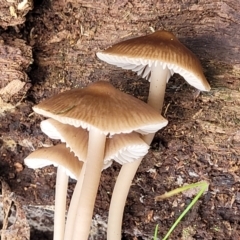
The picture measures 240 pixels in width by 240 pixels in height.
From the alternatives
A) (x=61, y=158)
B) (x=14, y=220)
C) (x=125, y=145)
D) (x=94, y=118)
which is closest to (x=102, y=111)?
(x=94, y=118)

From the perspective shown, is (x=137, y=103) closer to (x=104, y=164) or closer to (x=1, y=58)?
(x=104, y=164)

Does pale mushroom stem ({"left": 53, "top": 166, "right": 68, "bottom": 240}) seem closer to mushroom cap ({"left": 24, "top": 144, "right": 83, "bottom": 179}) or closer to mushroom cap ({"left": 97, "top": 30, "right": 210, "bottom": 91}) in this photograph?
mushroom cap ({"left": 24, "top": 144, "right": 83, "bottom": 179})

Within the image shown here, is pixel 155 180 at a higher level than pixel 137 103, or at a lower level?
lower

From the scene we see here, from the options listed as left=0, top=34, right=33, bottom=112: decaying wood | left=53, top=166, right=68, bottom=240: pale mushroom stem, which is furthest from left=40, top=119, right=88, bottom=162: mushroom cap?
left=0, top=34, right=33, bottom=112: decaying wood

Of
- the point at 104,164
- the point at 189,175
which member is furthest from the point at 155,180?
the point at 104,164

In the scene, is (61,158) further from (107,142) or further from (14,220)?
(14,220)

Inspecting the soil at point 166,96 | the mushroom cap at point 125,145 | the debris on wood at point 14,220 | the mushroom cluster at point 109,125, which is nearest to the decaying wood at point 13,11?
the soil at point 166,96
